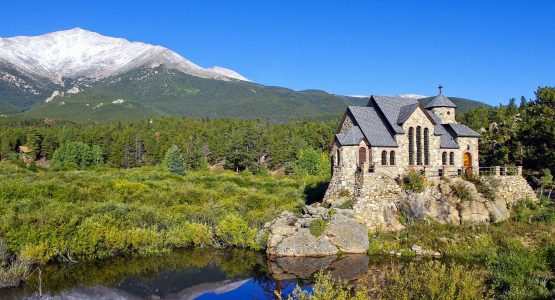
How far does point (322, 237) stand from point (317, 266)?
4.22 metres

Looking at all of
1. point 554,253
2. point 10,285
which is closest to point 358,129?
point 554,253

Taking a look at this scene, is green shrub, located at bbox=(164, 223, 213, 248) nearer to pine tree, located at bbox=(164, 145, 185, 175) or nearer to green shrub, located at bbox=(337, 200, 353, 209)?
green shrub, located at bbox=(337, 200, 353, 209)

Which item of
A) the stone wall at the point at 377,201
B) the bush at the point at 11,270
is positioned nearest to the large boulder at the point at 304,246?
the stone wall at the point at 377,201

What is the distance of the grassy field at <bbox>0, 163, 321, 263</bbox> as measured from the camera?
34531 millimetres

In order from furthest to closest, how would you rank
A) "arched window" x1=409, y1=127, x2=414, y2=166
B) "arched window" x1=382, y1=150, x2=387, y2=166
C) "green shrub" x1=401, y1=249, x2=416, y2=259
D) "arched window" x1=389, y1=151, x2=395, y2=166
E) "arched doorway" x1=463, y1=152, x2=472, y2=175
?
"arched doorway" x1=463, y1=152, x2=472, y2=175 < "arched window" x1=409, y1=127, x2=414, y2=166 < "arched window" x1=389, y1=151, x2=395, y2=166 < "arched window" x1=382, y1=150, x2=387, y2=166 < "green shrub" x1=401, y1=249, x2=416, y2=259

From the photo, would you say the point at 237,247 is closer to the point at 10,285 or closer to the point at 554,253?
the point at 10,285

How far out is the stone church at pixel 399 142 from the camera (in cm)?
4378

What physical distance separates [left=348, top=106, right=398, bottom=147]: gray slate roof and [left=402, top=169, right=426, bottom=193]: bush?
3734 millimetres

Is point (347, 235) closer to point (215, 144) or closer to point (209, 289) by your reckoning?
point (209, 289)

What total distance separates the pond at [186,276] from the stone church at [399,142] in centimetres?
1014

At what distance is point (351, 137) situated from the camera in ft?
145

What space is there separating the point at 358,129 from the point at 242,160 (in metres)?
61.7

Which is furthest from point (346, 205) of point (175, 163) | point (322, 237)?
point (175, 163)

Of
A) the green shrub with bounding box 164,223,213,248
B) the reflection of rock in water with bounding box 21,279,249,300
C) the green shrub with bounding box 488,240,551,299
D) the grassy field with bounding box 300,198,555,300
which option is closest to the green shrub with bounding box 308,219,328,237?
the grassy field with bounding box 300,198,555,300
